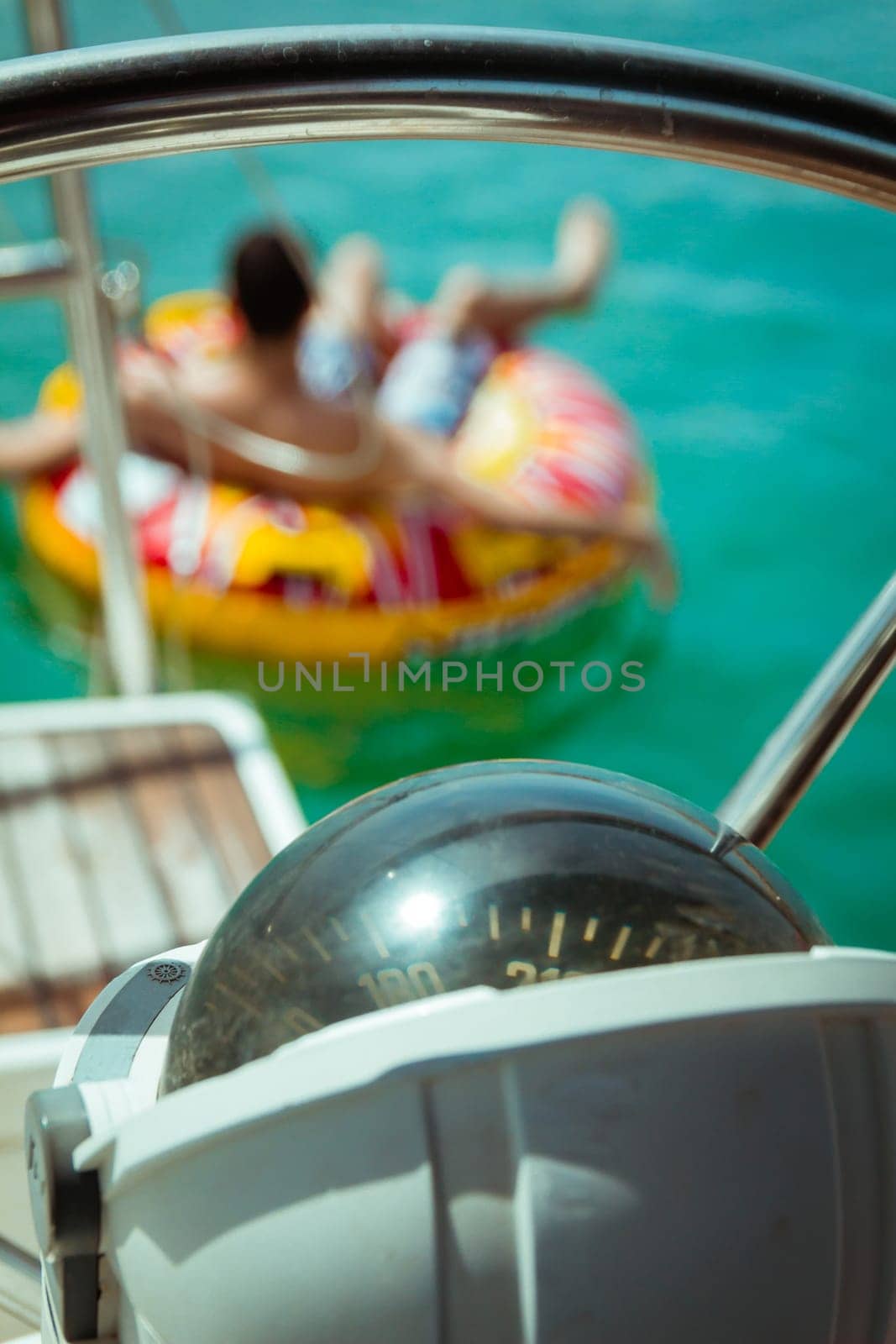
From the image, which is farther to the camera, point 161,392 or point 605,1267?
point 161,392

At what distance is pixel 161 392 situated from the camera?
3414 millimetres

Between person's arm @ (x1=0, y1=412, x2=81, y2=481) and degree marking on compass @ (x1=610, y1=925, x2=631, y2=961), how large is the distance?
3.24 m

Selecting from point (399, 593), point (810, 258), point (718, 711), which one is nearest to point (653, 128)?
point (399, 593)

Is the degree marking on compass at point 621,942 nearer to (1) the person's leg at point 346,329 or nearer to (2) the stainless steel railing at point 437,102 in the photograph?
(2) the stainless steel railing at point 437,102

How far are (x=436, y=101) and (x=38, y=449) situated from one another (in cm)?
315

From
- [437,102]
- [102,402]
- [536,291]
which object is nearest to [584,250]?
[536,291]

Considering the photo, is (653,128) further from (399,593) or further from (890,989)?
(399,593)

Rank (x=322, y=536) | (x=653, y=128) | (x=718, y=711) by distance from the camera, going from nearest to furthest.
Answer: (x=653, y=128), (x=322, y=536), (x=718, y=711)

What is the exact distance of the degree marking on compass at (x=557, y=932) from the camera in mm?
509

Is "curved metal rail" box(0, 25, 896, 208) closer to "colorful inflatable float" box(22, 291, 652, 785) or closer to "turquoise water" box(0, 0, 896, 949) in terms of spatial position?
"turquoise water" box(0, 0, 896, 949)

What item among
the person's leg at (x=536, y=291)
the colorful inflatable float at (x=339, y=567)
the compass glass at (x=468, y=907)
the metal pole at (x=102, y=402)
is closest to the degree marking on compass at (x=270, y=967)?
the compass glass at (x=468, y=907)

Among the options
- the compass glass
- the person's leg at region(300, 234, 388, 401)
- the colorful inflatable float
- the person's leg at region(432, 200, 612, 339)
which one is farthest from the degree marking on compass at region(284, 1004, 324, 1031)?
the person's leg at region(432, 200, 612, 339)

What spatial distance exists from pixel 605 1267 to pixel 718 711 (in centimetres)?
379

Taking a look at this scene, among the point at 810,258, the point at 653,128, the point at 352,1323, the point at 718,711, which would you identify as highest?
the point at 810,258
